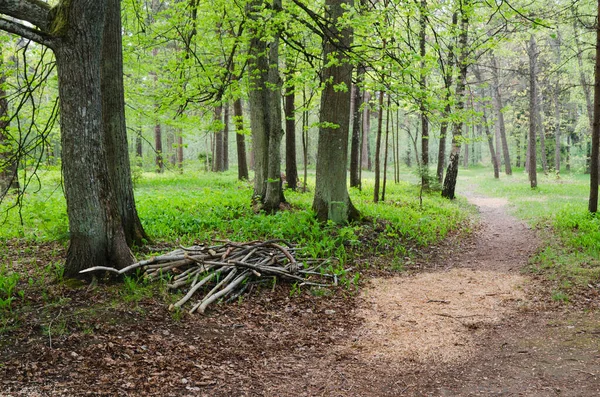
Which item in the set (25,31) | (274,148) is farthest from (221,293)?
(274,148)

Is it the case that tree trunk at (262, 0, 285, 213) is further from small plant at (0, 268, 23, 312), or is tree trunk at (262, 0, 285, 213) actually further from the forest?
small plant at (0, 268, 23, 312)

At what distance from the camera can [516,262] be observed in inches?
342

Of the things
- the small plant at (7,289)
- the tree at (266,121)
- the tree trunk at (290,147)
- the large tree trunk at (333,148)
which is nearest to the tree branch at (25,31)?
the small plant at (7,289)

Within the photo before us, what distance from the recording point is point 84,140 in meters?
4.93

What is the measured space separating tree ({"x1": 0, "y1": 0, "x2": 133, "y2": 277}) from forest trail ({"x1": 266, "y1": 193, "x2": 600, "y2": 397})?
120 inches

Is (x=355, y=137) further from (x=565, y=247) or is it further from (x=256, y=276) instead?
(x=256, y=276)

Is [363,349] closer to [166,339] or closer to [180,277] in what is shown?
[166,339]

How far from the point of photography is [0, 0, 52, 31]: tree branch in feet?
14.6

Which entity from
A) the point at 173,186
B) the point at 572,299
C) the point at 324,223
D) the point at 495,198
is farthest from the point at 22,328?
the point at 495,198

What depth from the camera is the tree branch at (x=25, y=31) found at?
431 centimetres

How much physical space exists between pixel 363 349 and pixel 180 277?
2722 millimetres

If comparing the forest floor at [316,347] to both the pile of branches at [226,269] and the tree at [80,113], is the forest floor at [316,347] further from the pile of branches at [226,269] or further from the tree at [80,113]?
the tree at [80,113]

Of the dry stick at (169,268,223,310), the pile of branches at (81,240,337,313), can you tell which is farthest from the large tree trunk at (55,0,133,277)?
the dry stick at (169,268,223,310)

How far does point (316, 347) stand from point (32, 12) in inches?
196
